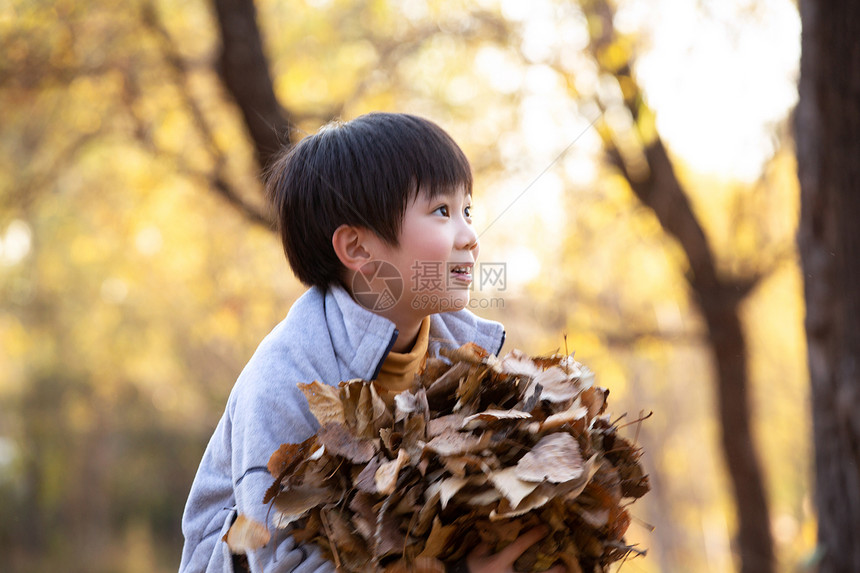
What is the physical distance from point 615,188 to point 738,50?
1413mm

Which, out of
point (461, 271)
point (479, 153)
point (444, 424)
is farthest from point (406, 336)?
point (479, 153)

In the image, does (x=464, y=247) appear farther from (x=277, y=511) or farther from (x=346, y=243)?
(x=277, y=511)

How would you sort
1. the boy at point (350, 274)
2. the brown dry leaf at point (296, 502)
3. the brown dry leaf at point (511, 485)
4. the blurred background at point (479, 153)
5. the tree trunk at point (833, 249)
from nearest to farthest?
the brown dry leaf at point (511, 485) → the brown dry leaf at point (296, 502) → the boy at point (350, 274) → the tree trunk at point (833, 249) → the blurred background at point (479, 153)

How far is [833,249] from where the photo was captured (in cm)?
321

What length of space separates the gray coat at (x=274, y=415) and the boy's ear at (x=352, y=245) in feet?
0.22

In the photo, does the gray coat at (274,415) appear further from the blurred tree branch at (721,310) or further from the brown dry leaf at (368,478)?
the blurred tree branch at (721,310)

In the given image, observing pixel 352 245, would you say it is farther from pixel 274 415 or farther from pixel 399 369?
pixel 274 415

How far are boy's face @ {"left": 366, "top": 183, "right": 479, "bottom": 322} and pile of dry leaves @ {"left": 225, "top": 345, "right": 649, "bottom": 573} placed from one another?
0.78ft

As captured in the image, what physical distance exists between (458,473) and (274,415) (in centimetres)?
40

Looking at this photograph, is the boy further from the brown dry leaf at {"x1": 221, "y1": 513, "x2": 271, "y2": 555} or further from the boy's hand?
the boy's hand

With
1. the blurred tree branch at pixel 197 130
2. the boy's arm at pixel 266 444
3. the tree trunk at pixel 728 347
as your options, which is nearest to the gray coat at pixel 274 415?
the boy's arm at pixel 266 444

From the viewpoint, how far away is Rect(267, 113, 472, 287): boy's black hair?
165 centimetres

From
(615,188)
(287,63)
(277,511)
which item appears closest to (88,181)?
(287,63)

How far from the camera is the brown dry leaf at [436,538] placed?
1275mm
